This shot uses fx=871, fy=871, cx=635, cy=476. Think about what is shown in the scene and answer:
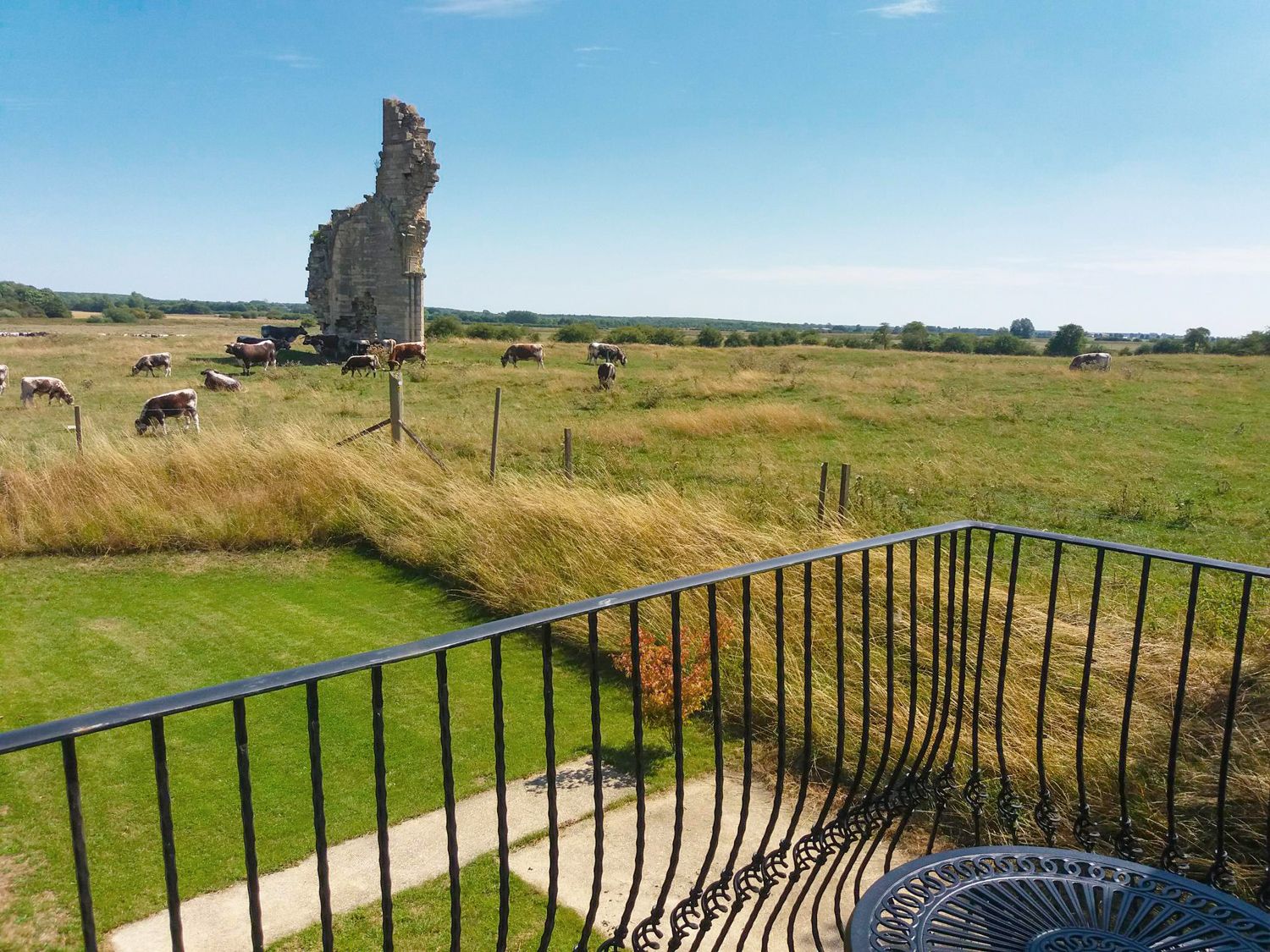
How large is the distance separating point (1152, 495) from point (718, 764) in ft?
36.6

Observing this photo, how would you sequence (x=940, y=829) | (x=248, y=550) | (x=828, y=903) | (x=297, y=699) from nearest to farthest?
1. (x=828, y=903)
2. (x=940, y=829)
3. (x=297, y=699)
4. (x=248, y=550)

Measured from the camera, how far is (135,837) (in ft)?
13.3

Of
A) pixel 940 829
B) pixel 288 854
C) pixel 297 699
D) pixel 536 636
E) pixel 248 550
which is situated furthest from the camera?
pixel 248 550

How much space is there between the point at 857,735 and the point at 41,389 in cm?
2172

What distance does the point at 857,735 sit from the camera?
15.5 ft

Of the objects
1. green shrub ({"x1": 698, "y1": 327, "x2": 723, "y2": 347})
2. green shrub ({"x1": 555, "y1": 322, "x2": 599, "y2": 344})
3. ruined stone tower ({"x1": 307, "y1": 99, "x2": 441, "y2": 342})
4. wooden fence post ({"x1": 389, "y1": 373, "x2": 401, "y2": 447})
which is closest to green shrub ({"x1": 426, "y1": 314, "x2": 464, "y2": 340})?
green shrub ({"x1": 555, "y1": 322, "x2": 599, "y2": 344})

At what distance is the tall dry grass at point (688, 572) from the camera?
4.16 m

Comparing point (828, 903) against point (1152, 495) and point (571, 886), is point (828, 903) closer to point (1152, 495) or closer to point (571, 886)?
point (571, 886)

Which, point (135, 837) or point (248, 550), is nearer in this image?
point (135, 837)

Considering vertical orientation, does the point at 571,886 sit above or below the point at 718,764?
below

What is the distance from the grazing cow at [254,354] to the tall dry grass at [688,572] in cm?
1929

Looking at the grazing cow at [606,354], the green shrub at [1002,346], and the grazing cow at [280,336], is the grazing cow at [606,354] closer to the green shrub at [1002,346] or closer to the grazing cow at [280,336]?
the grazing cow at [280,336]

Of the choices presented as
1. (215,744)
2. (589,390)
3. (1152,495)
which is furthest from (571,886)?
(589,390)

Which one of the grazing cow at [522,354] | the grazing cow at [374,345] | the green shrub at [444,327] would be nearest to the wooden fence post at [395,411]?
the grazing cow at [374,345]
